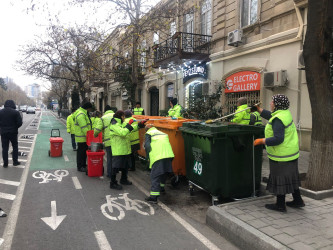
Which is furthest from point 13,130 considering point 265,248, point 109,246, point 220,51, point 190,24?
point 190,24

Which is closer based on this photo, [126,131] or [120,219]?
[120,219]

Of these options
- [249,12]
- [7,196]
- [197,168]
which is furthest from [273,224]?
[249,12]

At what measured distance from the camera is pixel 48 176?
22.6ft

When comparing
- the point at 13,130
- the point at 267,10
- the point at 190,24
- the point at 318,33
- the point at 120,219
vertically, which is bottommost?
the point at 120,219

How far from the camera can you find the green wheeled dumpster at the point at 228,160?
4484 millimetres

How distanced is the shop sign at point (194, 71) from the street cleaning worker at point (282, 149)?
33.9ft

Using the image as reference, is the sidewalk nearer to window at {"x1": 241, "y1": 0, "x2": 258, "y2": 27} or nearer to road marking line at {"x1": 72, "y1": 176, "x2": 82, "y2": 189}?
road marking line at {"x1": 72, "y1": 176, "x2": 82, "y2": 189}

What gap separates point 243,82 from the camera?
1139 cm

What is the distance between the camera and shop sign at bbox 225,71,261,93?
1074 centimetres

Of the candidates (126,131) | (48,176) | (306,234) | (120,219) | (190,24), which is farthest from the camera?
(190,24)

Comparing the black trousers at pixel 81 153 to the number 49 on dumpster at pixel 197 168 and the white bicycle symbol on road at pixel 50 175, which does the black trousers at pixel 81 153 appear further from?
the number 49 on dumpster at pixel 197 168

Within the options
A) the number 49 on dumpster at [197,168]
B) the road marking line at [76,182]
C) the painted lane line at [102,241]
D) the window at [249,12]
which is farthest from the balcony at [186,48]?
the painted lane line at [102,241]

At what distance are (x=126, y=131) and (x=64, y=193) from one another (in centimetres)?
174

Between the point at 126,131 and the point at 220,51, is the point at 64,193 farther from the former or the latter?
the point at 220,51
